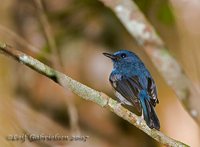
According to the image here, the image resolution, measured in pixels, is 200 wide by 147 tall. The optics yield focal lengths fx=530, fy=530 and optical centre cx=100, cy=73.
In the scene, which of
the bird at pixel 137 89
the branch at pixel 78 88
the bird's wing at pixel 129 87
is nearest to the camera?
the branch at pixel 78 88

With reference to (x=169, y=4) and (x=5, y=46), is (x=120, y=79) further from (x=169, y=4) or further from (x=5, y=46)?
(x=169, y=4)

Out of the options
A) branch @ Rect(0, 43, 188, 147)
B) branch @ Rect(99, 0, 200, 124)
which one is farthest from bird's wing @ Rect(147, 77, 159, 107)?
branch @ Rect(99, 0, 200, 124)

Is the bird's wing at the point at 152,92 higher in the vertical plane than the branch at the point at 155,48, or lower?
lower

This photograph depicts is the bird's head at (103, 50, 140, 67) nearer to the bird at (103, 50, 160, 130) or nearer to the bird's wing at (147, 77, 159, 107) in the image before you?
the bird at (103, 50, 160, 130)

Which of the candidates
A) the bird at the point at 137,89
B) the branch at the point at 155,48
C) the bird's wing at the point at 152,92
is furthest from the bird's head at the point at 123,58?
the bird's wing at the point at 152,92

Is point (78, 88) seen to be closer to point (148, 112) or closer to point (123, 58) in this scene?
point (148, 112)

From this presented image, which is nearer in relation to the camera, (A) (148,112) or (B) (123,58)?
(A) (148,112)

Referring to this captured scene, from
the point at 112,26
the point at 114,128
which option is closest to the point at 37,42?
the point at 112,26

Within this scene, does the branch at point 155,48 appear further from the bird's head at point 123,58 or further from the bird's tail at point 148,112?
the bird's tail at point 148,112

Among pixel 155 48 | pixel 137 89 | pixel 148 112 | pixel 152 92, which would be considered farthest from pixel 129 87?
pixel 155 48
